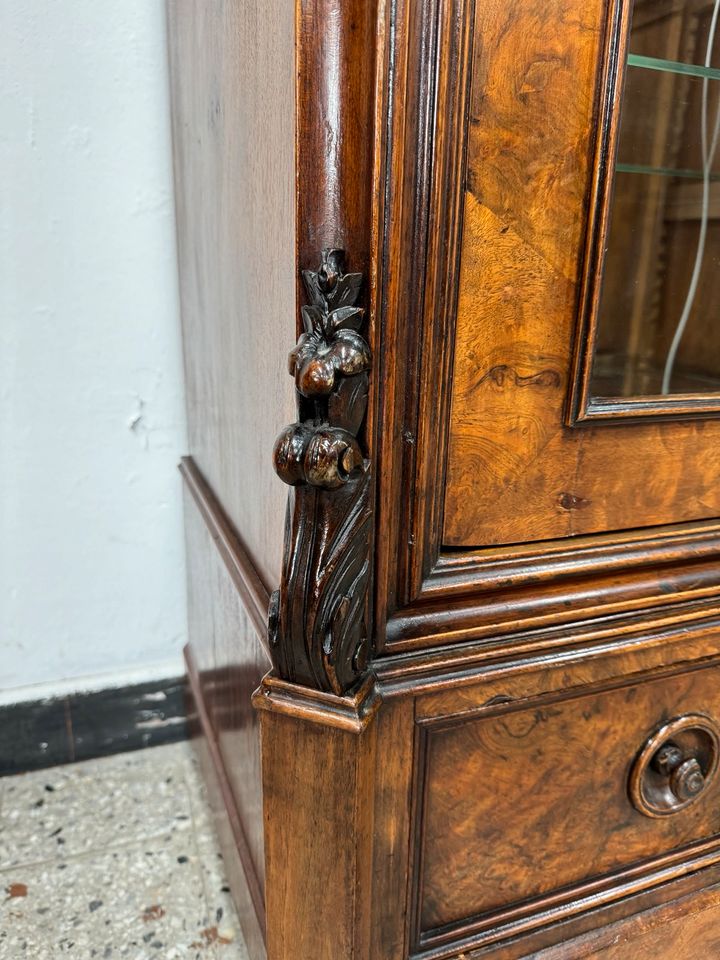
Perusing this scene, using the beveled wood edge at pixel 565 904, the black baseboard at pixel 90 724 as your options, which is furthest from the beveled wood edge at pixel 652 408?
the black baseboard at pixel 90 724

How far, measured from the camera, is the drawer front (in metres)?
0.51

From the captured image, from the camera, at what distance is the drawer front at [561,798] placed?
20.2 inches

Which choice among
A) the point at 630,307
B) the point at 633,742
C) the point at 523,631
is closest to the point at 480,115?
the point at 630,307

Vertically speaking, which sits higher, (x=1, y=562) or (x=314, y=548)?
(x=314, y=548)

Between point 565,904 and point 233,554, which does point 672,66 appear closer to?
point 233,554

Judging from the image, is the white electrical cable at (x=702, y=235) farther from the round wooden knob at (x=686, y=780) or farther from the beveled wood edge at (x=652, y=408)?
the round wooden knob at (x=686, y=780)

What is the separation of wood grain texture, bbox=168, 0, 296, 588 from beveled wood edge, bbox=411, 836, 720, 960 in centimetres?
29

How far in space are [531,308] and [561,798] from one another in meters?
0.36

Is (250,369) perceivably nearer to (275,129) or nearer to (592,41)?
(275,129)

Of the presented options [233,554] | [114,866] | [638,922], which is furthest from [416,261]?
[114,866]

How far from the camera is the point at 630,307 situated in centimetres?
51

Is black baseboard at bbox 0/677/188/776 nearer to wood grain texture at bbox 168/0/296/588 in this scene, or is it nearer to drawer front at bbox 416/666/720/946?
wood grain texture at bbox 168/0/296/588

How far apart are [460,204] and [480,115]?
0.05 m

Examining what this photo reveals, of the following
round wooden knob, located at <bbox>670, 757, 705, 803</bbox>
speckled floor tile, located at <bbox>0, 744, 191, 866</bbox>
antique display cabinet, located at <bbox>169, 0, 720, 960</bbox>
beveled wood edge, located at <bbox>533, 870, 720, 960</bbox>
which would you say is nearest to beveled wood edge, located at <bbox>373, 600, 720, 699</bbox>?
antique display cabinet, located at <bbox>169, 0, 720, 960</bbox>
